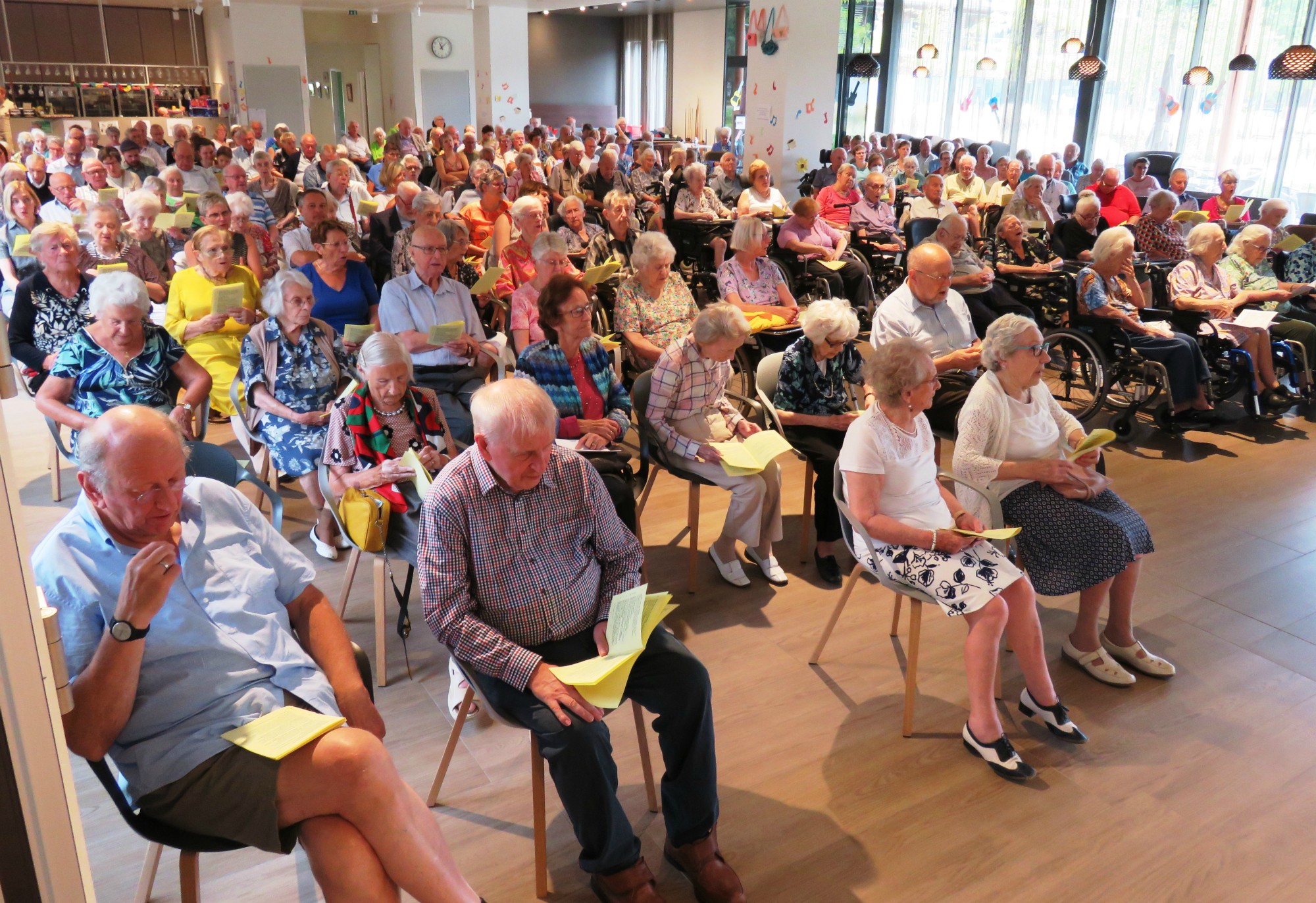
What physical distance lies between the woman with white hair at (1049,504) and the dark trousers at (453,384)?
2.10 meters

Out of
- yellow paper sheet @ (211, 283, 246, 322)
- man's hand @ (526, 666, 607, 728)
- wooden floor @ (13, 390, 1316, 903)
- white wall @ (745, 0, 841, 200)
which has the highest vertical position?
white wall @ (745, 0, 841, 200)

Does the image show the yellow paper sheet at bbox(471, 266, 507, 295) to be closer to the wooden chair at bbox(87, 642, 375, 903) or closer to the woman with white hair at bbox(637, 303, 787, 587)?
the woman with white hair at bbox(637, 303, 787, 587)

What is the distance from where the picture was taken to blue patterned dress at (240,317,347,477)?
145 inches

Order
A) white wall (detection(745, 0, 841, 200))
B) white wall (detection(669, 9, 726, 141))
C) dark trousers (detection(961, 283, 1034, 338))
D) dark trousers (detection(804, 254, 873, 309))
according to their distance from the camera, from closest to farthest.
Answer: dark trousers (detection(961, 283, 1034, 338))
dark trousers (detection(804, 254, 873, 309))
white wall (detection(745, 0, 841, 200))
white wall (detection(669, 9, 726, 141))

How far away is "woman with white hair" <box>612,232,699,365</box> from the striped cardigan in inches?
31.0

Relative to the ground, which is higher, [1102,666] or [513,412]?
[513,412]

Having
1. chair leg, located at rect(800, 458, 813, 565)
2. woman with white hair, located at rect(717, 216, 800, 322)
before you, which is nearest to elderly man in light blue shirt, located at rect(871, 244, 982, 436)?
chair leg, located at rect(800, 458, 813, 565)

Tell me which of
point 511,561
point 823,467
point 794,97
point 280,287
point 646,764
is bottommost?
point 646,764

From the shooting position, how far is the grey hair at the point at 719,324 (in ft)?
11.2

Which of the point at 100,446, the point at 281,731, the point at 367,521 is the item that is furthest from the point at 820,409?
the point at 100,446

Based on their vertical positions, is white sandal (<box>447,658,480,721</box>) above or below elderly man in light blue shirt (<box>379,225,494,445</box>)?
below

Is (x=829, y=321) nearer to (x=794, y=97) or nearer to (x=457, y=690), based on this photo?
(x=457, y=690)

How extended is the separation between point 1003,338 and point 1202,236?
136 inches

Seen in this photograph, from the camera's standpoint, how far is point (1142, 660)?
310 cm
